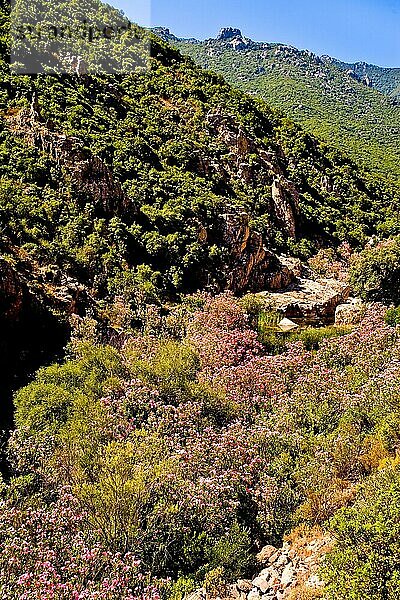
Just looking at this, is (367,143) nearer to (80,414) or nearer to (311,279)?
(311,279)

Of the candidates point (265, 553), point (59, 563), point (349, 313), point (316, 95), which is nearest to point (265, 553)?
point (265, 553)

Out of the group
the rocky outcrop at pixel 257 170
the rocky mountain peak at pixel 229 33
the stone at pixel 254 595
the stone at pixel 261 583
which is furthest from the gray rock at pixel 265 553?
the rocky mountain peak at pixel 229 33

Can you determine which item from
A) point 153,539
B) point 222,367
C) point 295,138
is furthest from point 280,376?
point 295,138

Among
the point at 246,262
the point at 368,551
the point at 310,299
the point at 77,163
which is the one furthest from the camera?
the point at 246,262

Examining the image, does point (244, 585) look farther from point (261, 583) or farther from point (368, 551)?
point (368, 551)

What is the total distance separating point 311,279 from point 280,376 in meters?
19.2

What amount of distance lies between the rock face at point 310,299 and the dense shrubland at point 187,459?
10.3 metres

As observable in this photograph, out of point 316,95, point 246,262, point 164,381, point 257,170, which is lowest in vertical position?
point 164,381

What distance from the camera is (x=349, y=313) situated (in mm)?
22141

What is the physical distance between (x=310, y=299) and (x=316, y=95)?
65658 mm

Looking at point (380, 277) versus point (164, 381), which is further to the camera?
point (380, 277)

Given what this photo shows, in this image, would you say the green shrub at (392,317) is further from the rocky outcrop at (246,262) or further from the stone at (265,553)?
the rocky outcrop at (246,262)

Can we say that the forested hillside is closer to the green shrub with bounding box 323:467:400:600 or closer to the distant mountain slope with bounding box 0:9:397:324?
the green shrub with bounding box 323:467:400:600

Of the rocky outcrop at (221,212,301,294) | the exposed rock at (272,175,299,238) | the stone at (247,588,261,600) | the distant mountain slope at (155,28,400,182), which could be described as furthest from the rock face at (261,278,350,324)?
the distant mountain slope at (155,28,400,182)
